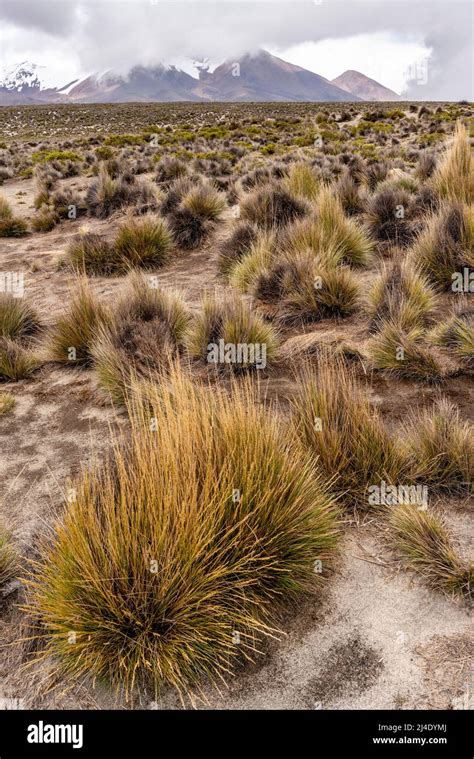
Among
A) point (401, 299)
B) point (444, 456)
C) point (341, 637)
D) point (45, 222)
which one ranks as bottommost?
point (341, 637)

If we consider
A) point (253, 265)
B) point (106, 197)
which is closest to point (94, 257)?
point (253, 265)

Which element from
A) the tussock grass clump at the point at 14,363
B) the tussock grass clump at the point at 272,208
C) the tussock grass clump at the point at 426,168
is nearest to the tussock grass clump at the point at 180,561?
the tussock grass clump at the point at 14,363

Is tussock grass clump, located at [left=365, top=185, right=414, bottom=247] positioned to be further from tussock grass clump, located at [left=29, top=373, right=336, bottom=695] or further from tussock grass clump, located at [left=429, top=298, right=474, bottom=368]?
tussock grass clump, located at [left=29, top=373, right=336, bottom=695]

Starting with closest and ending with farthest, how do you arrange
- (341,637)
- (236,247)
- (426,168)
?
1. (341,637)
2. (236,247)
3. (426,168)

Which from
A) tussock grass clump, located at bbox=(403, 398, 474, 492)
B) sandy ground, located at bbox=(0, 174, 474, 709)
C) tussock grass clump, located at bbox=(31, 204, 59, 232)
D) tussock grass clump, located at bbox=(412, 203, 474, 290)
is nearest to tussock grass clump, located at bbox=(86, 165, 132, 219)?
tussock grass clump, located at bbox=(31, 204, 59, 232)

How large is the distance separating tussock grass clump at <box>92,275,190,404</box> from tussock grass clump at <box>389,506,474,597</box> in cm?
190

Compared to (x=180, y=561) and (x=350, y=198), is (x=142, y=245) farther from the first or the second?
(x=180, y=561)

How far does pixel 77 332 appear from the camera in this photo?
5.16m

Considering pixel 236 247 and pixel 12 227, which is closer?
A: pixel 236 247

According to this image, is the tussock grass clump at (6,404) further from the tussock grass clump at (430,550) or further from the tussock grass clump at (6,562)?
the tussock grass clump at (430,550)

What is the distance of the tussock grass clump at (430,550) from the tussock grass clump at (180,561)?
1.25 feet

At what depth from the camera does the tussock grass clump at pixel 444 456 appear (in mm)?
2986

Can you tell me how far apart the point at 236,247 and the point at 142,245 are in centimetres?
142
